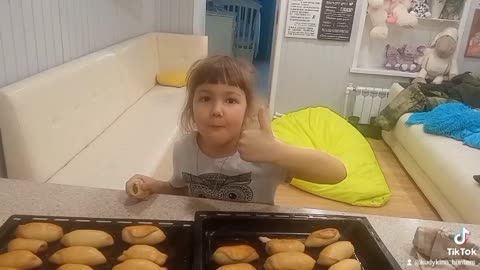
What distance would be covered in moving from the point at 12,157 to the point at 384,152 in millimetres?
2525

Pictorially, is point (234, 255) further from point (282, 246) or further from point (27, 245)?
point (27, 245)

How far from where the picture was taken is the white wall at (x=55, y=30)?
146 centimetres

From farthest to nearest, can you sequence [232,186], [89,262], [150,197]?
1. [232,186]
2. [150,197]
3. [89,262]

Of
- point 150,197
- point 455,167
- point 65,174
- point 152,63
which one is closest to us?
point 150,197

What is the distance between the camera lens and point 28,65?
1.59m

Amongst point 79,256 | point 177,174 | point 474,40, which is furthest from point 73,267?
point 474,40

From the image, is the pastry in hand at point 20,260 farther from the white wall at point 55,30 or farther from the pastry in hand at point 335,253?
the white wall at point 55,30

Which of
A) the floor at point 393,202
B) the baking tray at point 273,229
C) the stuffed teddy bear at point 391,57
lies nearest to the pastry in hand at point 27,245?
the baking tray at point 273,229

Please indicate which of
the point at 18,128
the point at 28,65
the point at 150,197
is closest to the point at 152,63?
the point at 28,65

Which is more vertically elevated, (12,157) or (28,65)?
(28,65)

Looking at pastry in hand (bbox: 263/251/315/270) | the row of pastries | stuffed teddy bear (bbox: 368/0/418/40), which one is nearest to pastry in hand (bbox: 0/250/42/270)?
the row of pastries

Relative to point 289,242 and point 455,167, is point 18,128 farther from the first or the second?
point 455,167

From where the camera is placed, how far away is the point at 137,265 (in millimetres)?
621

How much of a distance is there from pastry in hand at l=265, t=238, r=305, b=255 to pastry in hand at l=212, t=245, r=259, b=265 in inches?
1.0
